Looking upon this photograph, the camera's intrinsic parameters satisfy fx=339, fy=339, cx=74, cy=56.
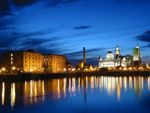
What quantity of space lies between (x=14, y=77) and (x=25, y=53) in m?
47.4

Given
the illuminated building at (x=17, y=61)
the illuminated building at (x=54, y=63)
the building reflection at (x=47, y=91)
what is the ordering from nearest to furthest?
1. the building reflection at (x=47, y=91)
2. the illuminated building at (x=17, y=61)
3. the illuminated building at (x=54, y=63)

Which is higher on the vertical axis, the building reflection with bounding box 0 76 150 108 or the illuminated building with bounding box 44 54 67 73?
the illuminated building with bounding box 44 54 67 73

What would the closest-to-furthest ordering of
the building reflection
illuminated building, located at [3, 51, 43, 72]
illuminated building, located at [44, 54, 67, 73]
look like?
the building reflection → illuminated building, located at [3, 51, 43, 72] → illuminated building, located at [44, 54, 67, 73]

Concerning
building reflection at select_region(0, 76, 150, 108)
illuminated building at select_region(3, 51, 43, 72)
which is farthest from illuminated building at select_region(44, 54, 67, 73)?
building reflection at select_region(0, 76, 150, 108)

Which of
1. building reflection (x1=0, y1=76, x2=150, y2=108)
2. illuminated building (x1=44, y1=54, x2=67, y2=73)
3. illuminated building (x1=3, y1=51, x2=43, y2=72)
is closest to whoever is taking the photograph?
building reflection (x1=0, y1=76, x2=150, y2=108)

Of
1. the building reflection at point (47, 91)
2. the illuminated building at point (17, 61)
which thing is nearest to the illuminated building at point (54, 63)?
the illuminated building at point (17, 61)

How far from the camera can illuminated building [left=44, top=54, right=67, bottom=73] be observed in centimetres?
16550

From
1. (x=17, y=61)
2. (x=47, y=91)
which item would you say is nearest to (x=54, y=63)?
(x=17, y=61)

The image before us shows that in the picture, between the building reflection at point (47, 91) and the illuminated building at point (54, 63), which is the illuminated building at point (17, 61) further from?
the building reflection at point (47, 91)

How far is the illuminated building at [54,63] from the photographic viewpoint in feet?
543

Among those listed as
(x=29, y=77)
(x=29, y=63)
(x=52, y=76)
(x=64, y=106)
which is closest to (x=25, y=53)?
(x=29, y=63)

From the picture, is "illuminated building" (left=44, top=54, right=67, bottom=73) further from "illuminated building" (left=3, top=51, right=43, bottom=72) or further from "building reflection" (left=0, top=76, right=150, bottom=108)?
"building reflection" (left=0, top=76, right=150, bottom=108)

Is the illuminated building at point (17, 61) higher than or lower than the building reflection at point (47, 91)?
higher

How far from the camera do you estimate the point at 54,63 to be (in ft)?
564
